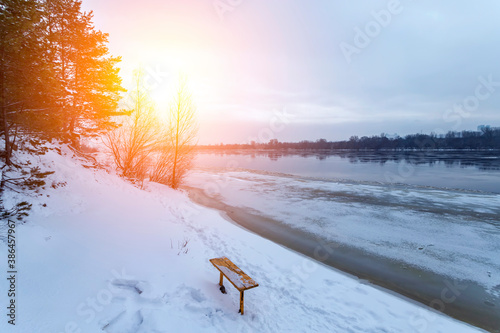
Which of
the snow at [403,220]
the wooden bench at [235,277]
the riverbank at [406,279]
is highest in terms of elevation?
the wooden bench at [235,277]

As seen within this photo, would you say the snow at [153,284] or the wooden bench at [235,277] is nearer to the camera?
the snow at [153,284]

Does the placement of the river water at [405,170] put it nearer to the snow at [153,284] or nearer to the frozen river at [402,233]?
the frozen river at [402,233]

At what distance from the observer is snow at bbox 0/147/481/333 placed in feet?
12.0

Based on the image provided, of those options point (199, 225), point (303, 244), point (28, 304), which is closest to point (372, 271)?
point (303, 244)

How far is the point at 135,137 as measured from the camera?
55.0 ft

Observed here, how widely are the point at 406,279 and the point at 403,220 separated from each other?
655cm

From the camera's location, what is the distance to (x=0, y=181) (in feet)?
19.2

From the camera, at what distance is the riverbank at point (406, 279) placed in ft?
19.9

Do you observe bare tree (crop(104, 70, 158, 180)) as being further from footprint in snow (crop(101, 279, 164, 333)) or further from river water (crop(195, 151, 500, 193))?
river water (crop(195, 151, 500, 193))

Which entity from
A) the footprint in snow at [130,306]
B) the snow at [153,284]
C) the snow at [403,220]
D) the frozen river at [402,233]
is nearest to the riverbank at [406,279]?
the frozen river at [402,233]

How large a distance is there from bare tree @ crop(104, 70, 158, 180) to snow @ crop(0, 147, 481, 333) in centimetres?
836

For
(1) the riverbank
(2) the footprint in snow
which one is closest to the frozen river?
(1) the riverbank

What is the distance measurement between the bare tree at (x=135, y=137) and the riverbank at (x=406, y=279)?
10.8 m

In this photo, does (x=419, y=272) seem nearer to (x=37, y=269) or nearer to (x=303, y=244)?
(x=303, y=244)
